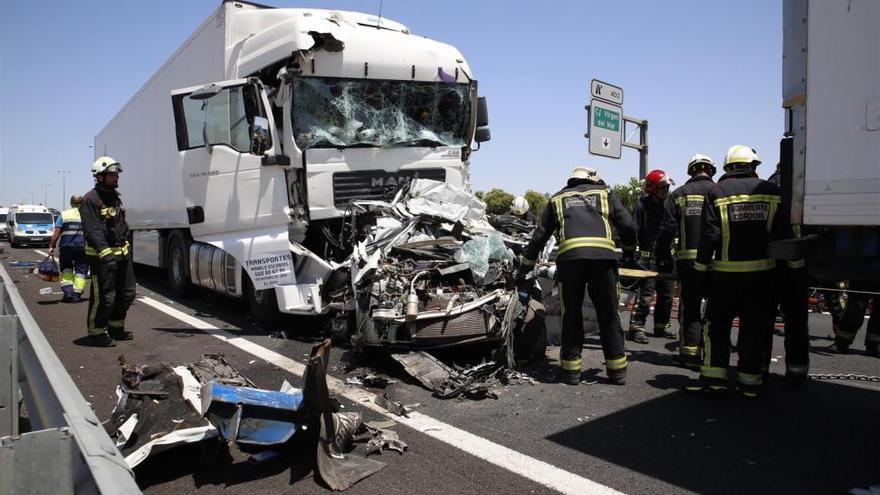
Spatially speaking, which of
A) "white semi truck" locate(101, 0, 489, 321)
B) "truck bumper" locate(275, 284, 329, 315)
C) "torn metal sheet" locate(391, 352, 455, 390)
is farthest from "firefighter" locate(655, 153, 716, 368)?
"truck bumper" locate(275, 284, 329, 315)

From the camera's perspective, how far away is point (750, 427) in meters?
3.94

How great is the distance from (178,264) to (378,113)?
4.85 metres

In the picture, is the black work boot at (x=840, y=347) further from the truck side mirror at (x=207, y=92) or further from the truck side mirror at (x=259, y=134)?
the truck side mirror at (x=207, y=92)

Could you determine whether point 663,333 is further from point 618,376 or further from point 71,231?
point 71,231

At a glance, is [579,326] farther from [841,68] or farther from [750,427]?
[841,68]

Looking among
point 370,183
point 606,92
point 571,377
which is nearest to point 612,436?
point 571,377

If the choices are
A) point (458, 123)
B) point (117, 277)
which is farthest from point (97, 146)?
point (458, 123)

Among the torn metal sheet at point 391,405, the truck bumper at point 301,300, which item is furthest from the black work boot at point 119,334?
the torn metal sheet at point 391,405

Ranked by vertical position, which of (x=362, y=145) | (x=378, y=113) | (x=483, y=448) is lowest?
(x=483, y=448)

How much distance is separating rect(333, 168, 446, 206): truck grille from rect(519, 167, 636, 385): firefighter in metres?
2.55

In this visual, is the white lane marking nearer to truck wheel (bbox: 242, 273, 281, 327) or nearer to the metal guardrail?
truck wheel (bbox: 242, 273, 281, 327)

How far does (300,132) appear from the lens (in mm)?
6723

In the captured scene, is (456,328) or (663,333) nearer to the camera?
(456,328)

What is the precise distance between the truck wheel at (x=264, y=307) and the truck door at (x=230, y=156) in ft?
2.54
